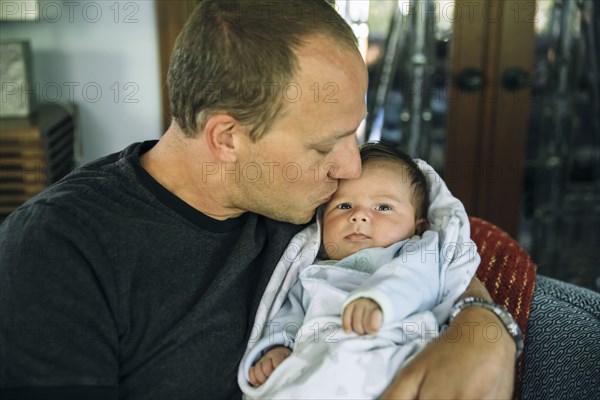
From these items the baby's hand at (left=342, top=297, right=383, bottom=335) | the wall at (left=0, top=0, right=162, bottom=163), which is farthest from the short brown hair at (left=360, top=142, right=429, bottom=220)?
the wall at (left=0, top=0, right=162, bottom=163)

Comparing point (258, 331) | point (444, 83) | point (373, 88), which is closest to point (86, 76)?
point (373, 88)

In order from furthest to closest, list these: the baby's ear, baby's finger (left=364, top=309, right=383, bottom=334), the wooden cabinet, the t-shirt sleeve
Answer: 1. the wooden cabinet
2. the baby's ear
3. baby's finger (left=364, top=309, right=383, bottom=334)
4. the t-shirt sleeve

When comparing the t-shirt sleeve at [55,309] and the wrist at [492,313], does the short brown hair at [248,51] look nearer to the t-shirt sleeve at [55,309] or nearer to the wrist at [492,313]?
the t-shirt sleeve at [55,309]

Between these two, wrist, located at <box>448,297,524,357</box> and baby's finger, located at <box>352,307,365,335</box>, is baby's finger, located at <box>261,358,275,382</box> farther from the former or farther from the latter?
wrist, located at <box>448,297,524,357</box>

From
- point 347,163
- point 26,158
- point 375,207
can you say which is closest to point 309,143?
point 347,163

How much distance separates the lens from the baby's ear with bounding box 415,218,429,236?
1.41 metres

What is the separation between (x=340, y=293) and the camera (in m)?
1.19

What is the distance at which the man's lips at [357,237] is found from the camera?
1300 millimetres

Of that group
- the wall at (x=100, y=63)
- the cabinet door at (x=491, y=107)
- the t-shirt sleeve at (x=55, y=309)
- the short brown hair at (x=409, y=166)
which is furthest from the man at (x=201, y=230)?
the cabinet door at (x=491, y=107)

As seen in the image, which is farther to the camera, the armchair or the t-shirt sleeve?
the armchair

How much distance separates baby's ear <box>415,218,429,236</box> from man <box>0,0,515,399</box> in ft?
0.59

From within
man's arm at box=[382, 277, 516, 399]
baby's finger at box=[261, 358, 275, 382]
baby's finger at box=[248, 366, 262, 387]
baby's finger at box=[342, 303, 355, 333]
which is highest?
baby's finger at box=[342, 303, 355, 333]

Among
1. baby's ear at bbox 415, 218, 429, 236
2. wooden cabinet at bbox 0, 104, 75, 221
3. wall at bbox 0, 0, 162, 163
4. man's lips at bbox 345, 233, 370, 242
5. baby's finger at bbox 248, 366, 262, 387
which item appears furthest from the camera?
wall at bbox 0, 0, 162, 163

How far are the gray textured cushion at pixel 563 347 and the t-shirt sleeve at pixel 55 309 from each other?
2.42 feet
